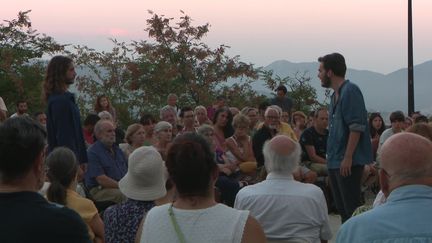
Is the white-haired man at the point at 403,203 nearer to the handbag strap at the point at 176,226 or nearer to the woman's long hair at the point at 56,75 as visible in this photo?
the handbag strap at the point at 176,226

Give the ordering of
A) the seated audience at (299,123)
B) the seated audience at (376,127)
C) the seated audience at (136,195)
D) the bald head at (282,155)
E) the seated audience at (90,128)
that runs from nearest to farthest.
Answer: the seated audience at (136,195)
the bald head at (282,155)
the seated audience at (90,128)
the seated audience at (376,127)
the seated audience at (299,123)

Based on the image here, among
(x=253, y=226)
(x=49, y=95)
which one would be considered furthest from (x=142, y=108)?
(x=253, y=226)

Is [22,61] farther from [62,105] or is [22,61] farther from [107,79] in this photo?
[62,105]

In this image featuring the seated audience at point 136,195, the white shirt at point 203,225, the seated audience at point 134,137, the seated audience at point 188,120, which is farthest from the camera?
the seated audience at point 188,120

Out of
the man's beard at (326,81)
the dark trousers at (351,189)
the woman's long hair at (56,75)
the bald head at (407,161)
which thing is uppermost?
the woman's long hair at (56,75)

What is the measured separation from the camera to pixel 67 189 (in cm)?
584

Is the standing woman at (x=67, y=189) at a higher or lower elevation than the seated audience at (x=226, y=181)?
higher

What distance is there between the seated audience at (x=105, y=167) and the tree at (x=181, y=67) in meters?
13.2

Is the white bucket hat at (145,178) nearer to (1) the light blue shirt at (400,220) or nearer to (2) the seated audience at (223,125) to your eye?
(1) the light blue shirt at (400,220)

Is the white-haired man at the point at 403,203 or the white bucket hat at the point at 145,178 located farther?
the white bucket hat at the point at 145,178

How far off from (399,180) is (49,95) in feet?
16.4

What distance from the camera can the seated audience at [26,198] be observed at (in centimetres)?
321

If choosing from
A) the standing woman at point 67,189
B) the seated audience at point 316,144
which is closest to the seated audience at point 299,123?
the seated audience at point 316,144

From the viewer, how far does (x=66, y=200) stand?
578 cm
